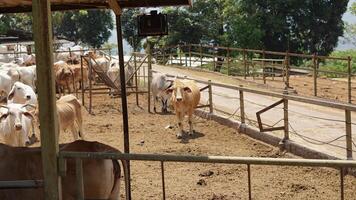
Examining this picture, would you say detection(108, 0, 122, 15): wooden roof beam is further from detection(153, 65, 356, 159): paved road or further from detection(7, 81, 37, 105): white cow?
detection(7, 81, 37, 105): white cow

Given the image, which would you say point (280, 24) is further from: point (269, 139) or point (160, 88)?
point (269, 139)

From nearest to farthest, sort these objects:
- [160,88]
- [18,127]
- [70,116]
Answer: [18,127]
[70,116]
[160,88]

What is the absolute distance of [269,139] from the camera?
11273mm

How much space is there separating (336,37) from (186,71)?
13.5 metres

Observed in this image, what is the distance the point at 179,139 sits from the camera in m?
12.7

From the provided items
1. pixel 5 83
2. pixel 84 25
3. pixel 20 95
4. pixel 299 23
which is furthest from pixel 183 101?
pixel 84 25

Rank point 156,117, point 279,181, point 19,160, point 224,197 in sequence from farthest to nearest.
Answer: point 156,117 → point 279,181 → point 224,197 → point 19,160

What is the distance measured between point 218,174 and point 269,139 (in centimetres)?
243

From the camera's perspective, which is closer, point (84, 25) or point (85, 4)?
point (85, 4)

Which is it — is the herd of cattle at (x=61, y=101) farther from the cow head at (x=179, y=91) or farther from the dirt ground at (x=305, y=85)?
the dirt ground at (x=305, y=85)

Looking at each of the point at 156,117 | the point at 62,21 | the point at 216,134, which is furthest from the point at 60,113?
the point at 62,21

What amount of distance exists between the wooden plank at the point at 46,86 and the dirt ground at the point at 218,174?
420 centimetres

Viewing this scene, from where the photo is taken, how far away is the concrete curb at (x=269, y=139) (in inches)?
377

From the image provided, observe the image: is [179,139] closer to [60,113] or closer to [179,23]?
[60,113]
